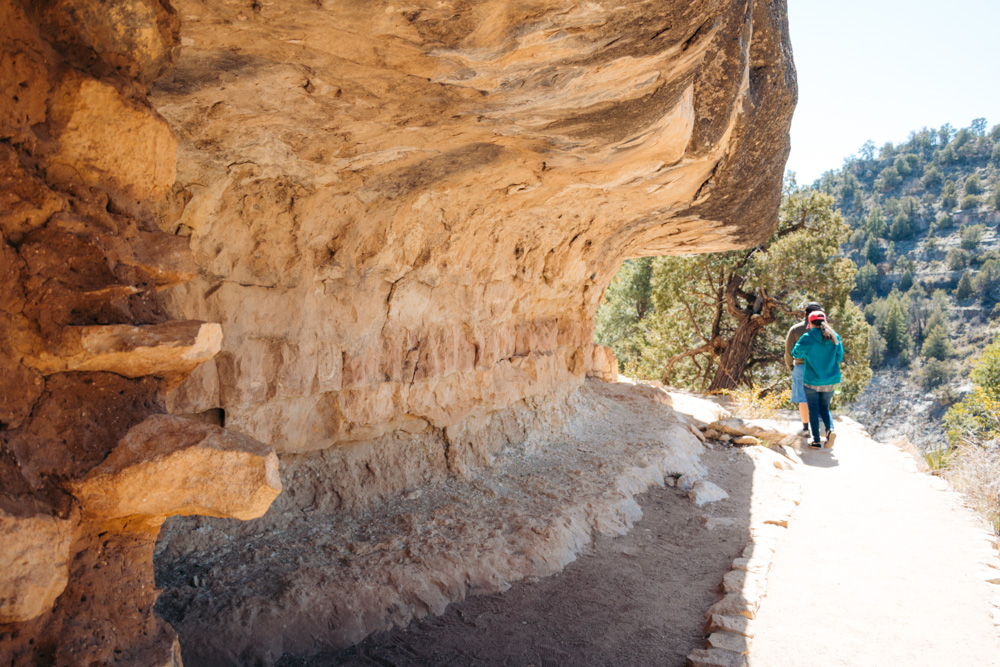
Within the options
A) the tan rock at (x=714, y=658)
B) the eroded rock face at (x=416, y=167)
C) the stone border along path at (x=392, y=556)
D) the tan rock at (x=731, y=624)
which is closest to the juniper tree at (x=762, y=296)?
the eroded rock face at (x=416, y=167)

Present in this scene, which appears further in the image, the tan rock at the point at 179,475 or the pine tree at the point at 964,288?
the pine tree at the point at 964,288

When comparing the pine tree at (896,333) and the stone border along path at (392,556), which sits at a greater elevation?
the stone border along path at (392,556)

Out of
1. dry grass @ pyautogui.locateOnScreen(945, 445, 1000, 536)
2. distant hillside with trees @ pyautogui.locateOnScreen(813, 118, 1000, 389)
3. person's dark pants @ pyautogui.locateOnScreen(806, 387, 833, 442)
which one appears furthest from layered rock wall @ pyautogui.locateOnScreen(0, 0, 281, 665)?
distant hillside with trees @ pyautogui.locateOnScreen(813, 118, 1000, 389)

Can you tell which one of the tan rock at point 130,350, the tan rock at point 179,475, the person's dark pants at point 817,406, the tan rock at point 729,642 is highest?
the tan rock at point 130,350

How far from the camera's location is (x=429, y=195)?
3316mm

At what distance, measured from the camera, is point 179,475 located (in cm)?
144

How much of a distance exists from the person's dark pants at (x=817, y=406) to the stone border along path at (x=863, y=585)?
120cm

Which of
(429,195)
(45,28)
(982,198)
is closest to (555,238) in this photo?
(429,195)

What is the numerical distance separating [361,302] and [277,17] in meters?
1.78

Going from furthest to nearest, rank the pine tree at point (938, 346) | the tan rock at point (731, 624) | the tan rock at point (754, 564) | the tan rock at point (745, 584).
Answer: the pine tree at point (938, 346), the tan rock at point (754, 564), the tan rock at point (745, 584), the tan rock at point (731, 624)

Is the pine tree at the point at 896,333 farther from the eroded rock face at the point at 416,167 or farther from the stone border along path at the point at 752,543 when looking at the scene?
the eroded rock face at the point at 416,167

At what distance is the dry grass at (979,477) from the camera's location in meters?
5.01

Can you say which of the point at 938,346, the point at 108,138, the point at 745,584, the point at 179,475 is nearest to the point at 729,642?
the point at 745,584

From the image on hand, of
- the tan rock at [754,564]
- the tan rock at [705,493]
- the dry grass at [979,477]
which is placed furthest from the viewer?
the dry grass at [979,477]
